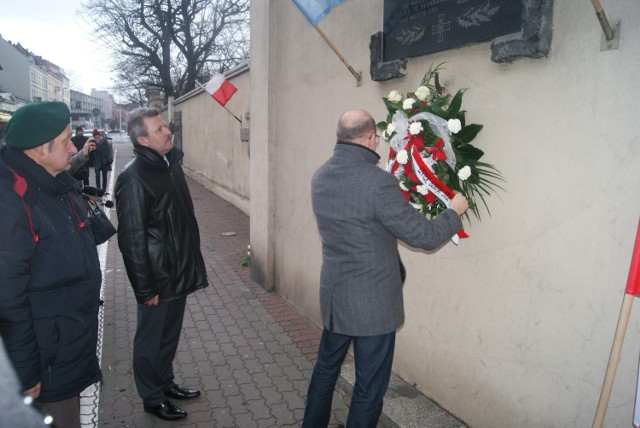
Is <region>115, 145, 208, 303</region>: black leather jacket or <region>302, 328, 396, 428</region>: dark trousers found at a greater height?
<region>115, 145, 208, 303</region>: black leather jacket

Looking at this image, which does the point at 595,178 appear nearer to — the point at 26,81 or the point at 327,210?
the point at 327,210

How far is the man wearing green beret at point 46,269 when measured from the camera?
1939 millimetres

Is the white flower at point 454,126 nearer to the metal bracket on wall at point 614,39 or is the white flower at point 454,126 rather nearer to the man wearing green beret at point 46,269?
the metal bracket on wall at point 614,39

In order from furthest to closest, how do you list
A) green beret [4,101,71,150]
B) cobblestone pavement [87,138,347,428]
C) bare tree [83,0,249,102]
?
bare tree [83,0,249,102], cobblestone pavement [87,138,347,428], green beret [4,101,71,150]

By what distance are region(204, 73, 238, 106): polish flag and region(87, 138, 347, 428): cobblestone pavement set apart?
5.27 m

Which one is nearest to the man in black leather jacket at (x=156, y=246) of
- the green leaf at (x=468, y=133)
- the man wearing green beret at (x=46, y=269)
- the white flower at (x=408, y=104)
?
the man wearing green beret at (x=46, y=269)

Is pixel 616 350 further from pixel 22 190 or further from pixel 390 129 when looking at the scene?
pixel 22 190

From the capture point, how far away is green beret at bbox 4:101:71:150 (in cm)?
215

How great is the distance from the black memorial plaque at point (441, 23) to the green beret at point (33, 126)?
2.21m

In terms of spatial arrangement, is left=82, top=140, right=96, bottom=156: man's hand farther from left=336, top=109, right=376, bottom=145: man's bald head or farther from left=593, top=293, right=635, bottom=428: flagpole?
left=593, top=293, right=635, bottom=428: flagpole

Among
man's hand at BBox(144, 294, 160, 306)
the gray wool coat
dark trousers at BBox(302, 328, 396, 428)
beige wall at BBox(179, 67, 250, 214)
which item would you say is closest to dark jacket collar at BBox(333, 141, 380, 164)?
the gray wool coat

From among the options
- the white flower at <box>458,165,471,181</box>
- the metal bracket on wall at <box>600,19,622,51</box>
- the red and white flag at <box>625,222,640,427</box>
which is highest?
the metal bracket on wall at <box>600,19,622,51</box>

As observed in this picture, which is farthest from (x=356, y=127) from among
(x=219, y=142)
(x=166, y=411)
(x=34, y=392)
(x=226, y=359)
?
(x=219, y=142)

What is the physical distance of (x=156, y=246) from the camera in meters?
3.16
